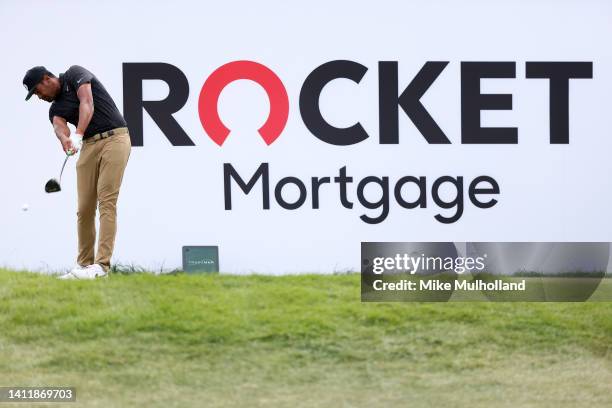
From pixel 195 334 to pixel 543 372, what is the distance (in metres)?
1.78

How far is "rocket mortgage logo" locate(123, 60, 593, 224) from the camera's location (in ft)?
19.2

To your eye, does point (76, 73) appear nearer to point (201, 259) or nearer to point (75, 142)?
point (75, 142)

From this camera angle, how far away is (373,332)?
465 centimetres

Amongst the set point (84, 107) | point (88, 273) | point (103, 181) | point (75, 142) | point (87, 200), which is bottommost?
point (88, 273)

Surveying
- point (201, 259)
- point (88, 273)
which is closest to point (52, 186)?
point (88, 273)

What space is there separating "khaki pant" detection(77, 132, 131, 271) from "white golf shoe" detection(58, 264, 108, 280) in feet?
0.13

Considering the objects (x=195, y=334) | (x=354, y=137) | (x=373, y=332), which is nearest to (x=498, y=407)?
(x=373, y=332)

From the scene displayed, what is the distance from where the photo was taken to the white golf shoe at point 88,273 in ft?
17.7

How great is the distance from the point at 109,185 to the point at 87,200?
21 cm

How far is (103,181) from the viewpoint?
5.43 m

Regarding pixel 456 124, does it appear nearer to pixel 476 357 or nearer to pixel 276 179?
pixel 276 179

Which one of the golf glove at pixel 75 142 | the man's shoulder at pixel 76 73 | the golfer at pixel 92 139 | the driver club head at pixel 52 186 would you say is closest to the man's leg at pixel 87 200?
the golfer at pixel 92 139

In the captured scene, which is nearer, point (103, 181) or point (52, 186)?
point (103, 181)

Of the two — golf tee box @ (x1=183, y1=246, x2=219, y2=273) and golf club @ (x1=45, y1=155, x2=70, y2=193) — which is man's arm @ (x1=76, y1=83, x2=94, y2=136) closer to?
golf club @ (x1=45, y1=155, x2=70, y2=193)
